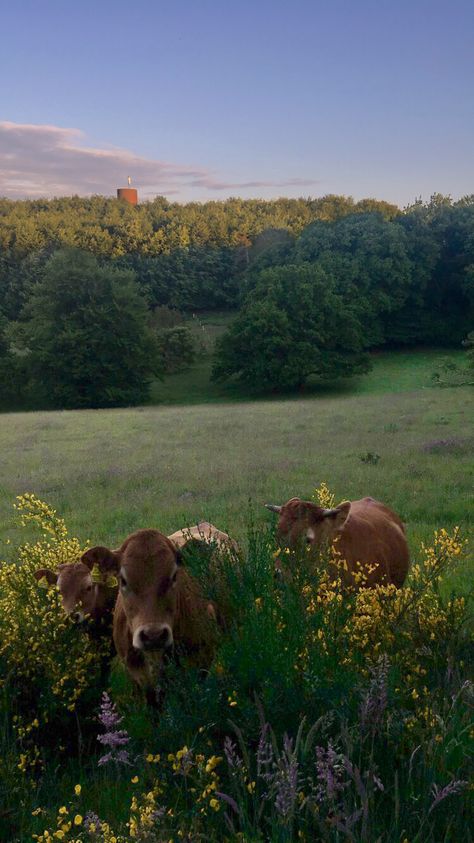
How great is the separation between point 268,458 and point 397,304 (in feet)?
155

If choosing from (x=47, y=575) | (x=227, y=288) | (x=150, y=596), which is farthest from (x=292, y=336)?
(x=150, y=596)

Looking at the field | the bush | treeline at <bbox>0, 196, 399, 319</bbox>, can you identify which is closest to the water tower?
treeline at <bbox>0, 196, 399, 319</bbox>

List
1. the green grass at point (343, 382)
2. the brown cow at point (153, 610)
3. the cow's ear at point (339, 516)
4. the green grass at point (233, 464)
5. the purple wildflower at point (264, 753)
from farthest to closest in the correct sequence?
1. the green grass at point (343, 382)
2. the green grass at point (233, 464)
3. the cow's ear at point (339, 516)
4. the brown cow at point (153, 610)
5. the purple wildflower at point (264, 753)

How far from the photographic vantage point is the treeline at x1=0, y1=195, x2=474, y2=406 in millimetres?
51562

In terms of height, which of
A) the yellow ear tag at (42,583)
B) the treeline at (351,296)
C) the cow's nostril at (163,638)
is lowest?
the yellow ear tag at (42,583)

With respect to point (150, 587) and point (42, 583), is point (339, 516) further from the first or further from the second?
point (42, 583)

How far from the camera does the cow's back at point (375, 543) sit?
7.44 metres

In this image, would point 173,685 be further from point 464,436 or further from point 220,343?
point 220,343

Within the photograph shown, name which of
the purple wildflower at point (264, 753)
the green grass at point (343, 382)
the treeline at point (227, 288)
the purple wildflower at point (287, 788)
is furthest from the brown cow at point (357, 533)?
the treeline at point (227, 288)

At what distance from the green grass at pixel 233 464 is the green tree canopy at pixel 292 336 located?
17.6m

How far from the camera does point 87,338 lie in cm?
5128

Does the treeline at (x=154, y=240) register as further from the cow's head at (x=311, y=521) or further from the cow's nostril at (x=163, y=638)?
the cow's nostril at (x=163, y=638)

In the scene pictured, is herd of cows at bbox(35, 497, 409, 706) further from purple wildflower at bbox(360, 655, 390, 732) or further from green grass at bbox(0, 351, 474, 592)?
purple wildflower at bbox(360, 655, 390, 732)

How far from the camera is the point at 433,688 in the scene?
477 cm
